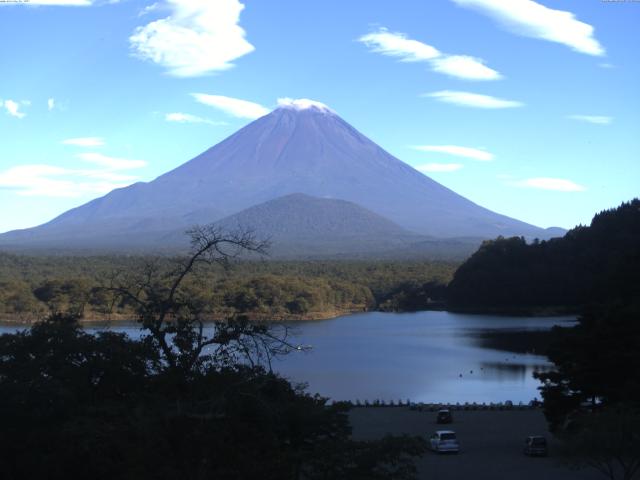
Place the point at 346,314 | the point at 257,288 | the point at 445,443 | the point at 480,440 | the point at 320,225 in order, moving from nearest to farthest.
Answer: the point at 445,443, the point at 480,440, the point at 257,288, the point at 346,314, the point at 320,225

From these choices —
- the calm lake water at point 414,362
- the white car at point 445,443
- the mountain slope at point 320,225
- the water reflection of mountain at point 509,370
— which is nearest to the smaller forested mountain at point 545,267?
the calm lake water at point 414,362

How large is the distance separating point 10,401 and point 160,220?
391 ft

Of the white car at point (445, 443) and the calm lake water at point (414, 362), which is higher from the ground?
the white car at point (445, 443)

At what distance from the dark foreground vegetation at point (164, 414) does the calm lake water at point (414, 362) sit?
9433 millimetres

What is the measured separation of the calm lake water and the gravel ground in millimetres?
2343

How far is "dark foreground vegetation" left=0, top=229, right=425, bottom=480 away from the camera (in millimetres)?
5371

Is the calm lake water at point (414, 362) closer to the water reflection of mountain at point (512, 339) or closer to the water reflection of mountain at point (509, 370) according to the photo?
the water reflection of mountain at point (509, 370)

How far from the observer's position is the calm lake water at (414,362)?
2291 centimetres

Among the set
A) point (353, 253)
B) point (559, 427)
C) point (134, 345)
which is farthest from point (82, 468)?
point (353, 253)

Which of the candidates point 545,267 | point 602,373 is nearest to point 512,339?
point 545,267

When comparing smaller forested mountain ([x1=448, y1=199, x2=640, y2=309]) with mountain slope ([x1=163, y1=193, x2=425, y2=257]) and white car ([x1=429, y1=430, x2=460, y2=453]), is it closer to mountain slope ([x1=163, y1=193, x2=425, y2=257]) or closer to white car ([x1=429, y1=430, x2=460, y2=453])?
white car ([x1=429, y1=430, x2=460, y2=453])

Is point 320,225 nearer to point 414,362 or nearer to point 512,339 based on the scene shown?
point 512,339

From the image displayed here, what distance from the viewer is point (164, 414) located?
5598mm

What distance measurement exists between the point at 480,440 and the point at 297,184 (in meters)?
130
